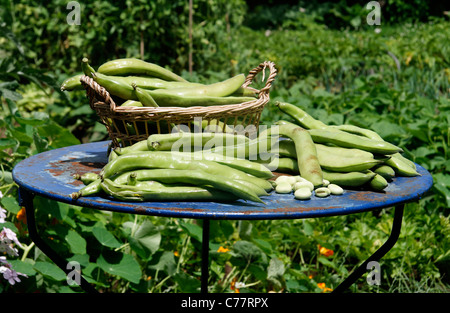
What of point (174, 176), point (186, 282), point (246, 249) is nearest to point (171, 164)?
point (174, 176)

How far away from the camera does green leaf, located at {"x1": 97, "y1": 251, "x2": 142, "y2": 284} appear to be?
7.87 feet

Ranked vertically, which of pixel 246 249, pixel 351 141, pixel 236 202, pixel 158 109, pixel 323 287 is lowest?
pixel 323 287

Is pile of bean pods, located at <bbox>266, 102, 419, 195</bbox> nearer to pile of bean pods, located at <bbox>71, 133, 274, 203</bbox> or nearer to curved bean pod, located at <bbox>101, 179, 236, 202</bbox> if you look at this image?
pile of bean pods, located at <bbox>71, 133, 274, 203</bbox>

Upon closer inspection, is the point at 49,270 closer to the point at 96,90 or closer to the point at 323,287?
the point at 96,90

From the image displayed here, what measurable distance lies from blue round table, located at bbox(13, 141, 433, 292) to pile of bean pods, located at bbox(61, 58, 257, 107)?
34 centimetres

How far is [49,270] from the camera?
7.63 feet

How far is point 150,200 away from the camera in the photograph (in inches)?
62.1

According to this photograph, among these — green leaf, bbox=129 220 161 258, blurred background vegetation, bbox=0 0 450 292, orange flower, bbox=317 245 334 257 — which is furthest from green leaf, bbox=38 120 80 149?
orange flower, bbox=317 245 334 257

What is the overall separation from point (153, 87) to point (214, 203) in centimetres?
67

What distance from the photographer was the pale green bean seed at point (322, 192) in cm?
165

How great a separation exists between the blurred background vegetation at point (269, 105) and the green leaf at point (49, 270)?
22mm

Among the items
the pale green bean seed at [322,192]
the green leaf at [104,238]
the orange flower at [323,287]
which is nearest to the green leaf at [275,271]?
the orange flower at [323,287]

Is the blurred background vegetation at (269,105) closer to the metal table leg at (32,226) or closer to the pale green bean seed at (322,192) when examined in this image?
the metal table leg at (32,226)

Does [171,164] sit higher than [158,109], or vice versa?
[158,109]
